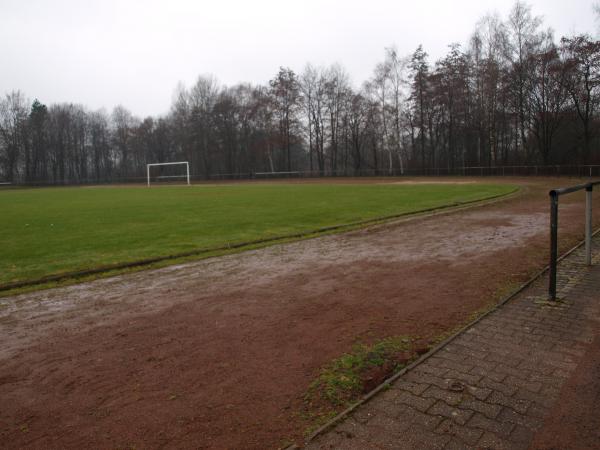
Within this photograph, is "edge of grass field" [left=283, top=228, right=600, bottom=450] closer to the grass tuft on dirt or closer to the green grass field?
the grass tuft on dirt

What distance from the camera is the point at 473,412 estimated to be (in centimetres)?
331

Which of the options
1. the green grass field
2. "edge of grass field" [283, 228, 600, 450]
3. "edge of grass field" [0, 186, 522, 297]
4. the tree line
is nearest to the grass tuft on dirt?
"edge of grass field" [283, 228, 600, 450]

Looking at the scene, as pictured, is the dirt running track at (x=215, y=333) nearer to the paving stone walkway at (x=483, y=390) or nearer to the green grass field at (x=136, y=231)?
the paving stone walkway at (x=483, y=390)

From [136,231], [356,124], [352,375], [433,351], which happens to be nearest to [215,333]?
[352,375]

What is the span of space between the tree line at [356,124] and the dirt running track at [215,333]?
150ft

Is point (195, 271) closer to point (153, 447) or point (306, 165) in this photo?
point (153, 447)

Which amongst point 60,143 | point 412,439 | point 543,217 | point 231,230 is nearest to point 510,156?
point 543,217

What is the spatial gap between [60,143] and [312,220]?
318ft

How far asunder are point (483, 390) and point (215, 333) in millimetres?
2932

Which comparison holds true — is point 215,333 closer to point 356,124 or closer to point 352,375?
point 352,375

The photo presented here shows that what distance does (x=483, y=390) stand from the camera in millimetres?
3605

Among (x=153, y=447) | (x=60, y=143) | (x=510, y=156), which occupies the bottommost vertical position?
(x=153, y=447)

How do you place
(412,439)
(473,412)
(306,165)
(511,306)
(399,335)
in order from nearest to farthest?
1. (412,439)
2. (473,412)
3. (399,335)
4. (511,306)
5. (306,165)

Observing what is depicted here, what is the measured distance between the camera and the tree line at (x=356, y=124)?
4831 cm
